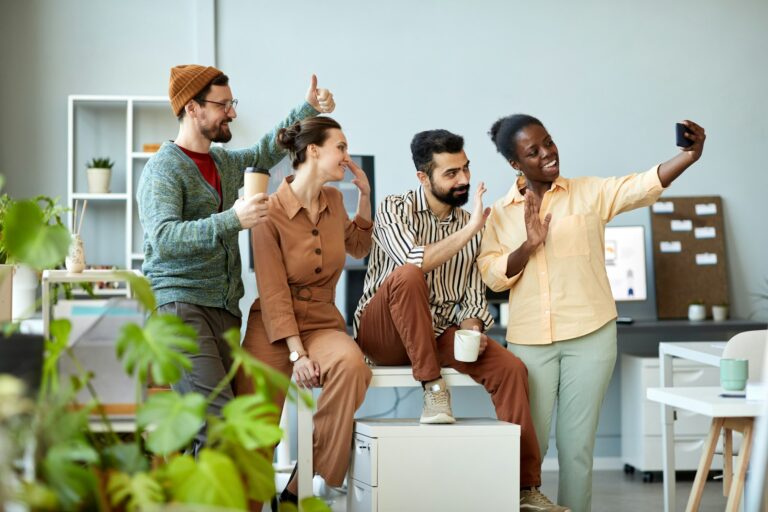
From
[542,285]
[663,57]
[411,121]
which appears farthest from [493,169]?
[542,285]

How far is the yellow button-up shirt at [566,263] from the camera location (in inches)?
131

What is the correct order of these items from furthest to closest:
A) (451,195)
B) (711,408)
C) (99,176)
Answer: (99,176) → (451,195) → (711,408)

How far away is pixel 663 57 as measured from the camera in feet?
18.6

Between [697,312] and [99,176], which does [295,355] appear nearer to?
[99,176]

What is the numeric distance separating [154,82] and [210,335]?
2.68 m

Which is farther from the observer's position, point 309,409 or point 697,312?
point 697,312

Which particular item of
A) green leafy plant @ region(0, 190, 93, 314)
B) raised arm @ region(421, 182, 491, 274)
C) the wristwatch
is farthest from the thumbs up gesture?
green leafy plant @ region(0, 190, 93, 314)

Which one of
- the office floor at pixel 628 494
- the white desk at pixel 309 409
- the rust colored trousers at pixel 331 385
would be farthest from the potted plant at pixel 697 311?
the rust colored trousers at pixel 331 385

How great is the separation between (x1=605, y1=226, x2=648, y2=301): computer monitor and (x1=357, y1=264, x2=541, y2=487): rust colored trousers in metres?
2.24

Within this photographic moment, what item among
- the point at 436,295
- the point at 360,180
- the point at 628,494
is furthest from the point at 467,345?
the point at 628,494

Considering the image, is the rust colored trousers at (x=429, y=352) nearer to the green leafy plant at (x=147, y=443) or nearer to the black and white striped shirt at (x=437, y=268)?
the black and white striped shirt at (x=437, y=268)

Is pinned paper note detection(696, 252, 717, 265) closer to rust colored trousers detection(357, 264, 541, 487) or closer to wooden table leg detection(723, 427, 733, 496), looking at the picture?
wooden table leg detection(723, 427, 733, 496)

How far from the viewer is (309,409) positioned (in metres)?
3.11

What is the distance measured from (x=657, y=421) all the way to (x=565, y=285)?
2022 millimetres
